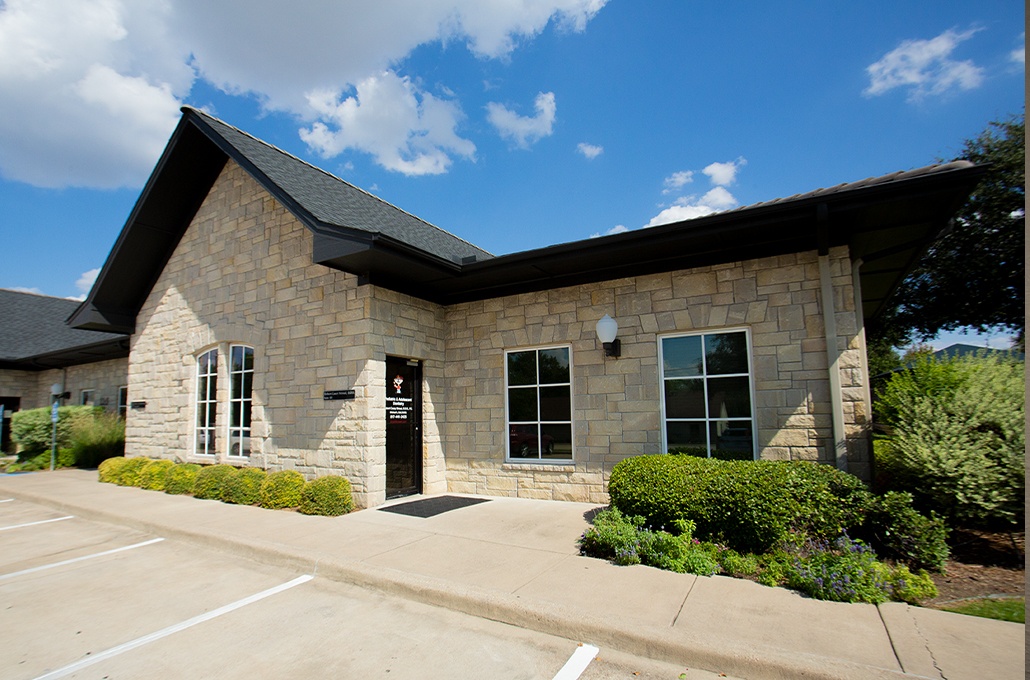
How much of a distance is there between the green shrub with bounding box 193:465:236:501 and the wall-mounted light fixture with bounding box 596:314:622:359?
705cm

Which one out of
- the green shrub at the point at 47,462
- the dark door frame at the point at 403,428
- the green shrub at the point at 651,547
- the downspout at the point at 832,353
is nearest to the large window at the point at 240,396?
the dark door frame at the point at 403,428

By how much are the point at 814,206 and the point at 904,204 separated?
37.7 inches

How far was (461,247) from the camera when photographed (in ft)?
44.1

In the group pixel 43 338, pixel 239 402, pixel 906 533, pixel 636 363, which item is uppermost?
pixel 43 338

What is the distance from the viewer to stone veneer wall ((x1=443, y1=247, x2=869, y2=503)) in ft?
23.3

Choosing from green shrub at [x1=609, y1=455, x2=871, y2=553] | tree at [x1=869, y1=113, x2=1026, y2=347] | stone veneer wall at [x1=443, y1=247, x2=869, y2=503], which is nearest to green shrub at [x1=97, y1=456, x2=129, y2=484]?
stone veneer wall at [x1=443, y1=247, x2=869, y2=503]

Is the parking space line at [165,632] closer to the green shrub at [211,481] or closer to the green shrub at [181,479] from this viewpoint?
the green shrub at [211,481]

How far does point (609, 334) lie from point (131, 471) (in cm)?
1088

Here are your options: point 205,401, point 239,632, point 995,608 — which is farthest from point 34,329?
point 995,608

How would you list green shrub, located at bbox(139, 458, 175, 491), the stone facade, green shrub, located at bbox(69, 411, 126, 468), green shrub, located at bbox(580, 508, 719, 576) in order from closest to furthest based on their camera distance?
green shrub, located at bbox(580, 508, 719, 576) → the stone facade → green shrub, located at bbox(139, 458, 175, 491) → green shrub, located at bbox(69, 411, 126, 468)

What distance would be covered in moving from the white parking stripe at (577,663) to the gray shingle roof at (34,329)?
1919 cm

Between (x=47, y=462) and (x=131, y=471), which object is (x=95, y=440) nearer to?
(x=47, y=462)

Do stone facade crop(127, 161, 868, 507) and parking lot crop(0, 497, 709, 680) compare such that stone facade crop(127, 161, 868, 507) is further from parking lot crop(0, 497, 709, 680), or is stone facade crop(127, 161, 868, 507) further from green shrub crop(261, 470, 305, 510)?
parking lot crop(0, 497, 709, 680)

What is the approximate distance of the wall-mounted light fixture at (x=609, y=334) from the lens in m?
8.26
